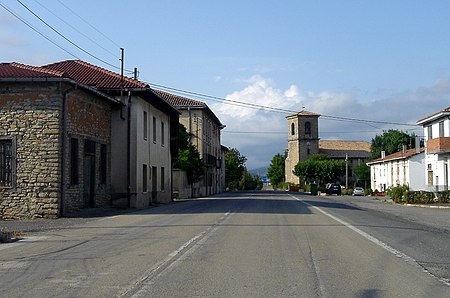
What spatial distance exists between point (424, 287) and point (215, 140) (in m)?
78.7

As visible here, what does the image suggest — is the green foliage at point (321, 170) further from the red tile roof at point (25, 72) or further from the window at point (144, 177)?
the red tile roof at point (25, 72)

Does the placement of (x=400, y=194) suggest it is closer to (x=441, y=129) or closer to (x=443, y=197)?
(x=443, y=197)

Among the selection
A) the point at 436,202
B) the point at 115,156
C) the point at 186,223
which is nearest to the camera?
the point at 186,223

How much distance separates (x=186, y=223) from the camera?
21.7 meters

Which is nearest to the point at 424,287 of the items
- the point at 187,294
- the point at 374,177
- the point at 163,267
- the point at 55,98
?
the point at 187,294

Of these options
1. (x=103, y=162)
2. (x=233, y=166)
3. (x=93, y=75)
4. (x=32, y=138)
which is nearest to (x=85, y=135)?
(x=32, y=138)

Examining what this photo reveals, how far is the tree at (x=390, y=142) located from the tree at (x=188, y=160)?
217 ft

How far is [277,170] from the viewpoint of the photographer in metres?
158

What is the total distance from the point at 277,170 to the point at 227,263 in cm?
14767

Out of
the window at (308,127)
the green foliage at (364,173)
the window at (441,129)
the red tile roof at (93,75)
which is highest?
the window at (308,127)

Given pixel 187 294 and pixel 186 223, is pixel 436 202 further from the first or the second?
pixel 187 294

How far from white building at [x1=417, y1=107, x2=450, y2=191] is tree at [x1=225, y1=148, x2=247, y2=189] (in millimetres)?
66582

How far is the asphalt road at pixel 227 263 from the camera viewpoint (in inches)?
349

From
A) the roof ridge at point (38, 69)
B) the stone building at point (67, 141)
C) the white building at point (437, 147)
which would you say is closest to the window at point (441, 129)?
the white building at point (437, 147)
